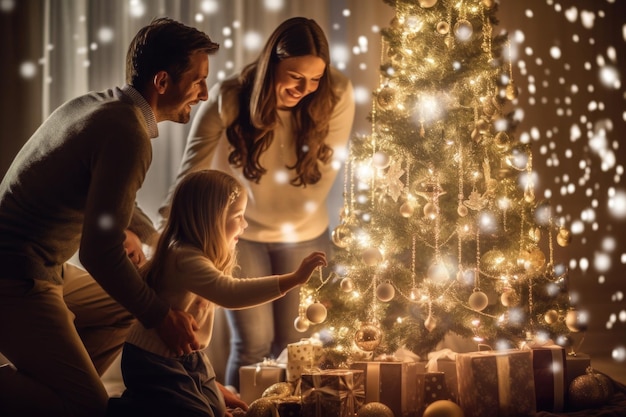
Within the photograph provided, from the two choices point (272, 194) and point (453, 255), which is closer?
point (453, 255)

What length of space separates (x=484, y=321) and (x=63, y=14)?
2.38 metres

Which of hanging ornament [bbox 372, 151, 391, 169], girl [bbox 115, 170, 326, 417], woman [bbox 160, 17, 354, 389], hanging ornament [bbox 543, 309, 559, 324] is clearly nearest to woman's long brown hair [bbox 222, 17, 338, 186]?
woman [bbox 160, 17, 354, 389]

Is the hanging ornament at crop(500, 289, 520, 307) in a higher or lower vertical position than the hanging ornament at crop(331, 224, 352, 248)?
lower

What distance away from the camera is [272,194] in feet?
9.25

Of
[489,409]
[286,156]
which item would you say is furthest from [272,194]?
[489,409]

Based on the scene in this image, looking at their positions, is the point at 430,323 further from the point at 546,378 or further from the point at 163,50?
the point at 163,50

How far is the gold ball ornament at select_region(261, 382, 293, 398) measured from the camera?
230 centimetres

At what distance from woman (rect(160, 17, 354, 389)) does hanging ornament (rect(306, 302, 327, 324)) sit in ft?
1.54

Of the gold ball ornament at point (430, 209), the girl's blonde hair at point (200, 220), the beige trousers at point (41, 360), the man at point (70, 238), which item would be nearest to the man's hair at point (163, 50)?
the man at point (70, 238)

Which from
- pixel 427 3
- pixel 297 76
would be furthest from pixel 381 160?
pixel 427 3

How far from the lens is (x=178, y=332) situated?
1.75m

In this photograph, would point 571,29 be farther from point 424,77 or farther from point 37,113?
point 37,113

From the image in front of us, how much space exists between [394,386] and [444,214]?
0.70 metres

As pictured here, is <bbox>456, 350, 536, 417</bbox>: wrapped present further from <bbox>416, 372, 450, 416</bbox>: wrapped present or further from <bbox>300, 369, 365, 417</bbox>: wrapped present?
<bbox>300, 369, 365, 417</bbox>: wrapped present
